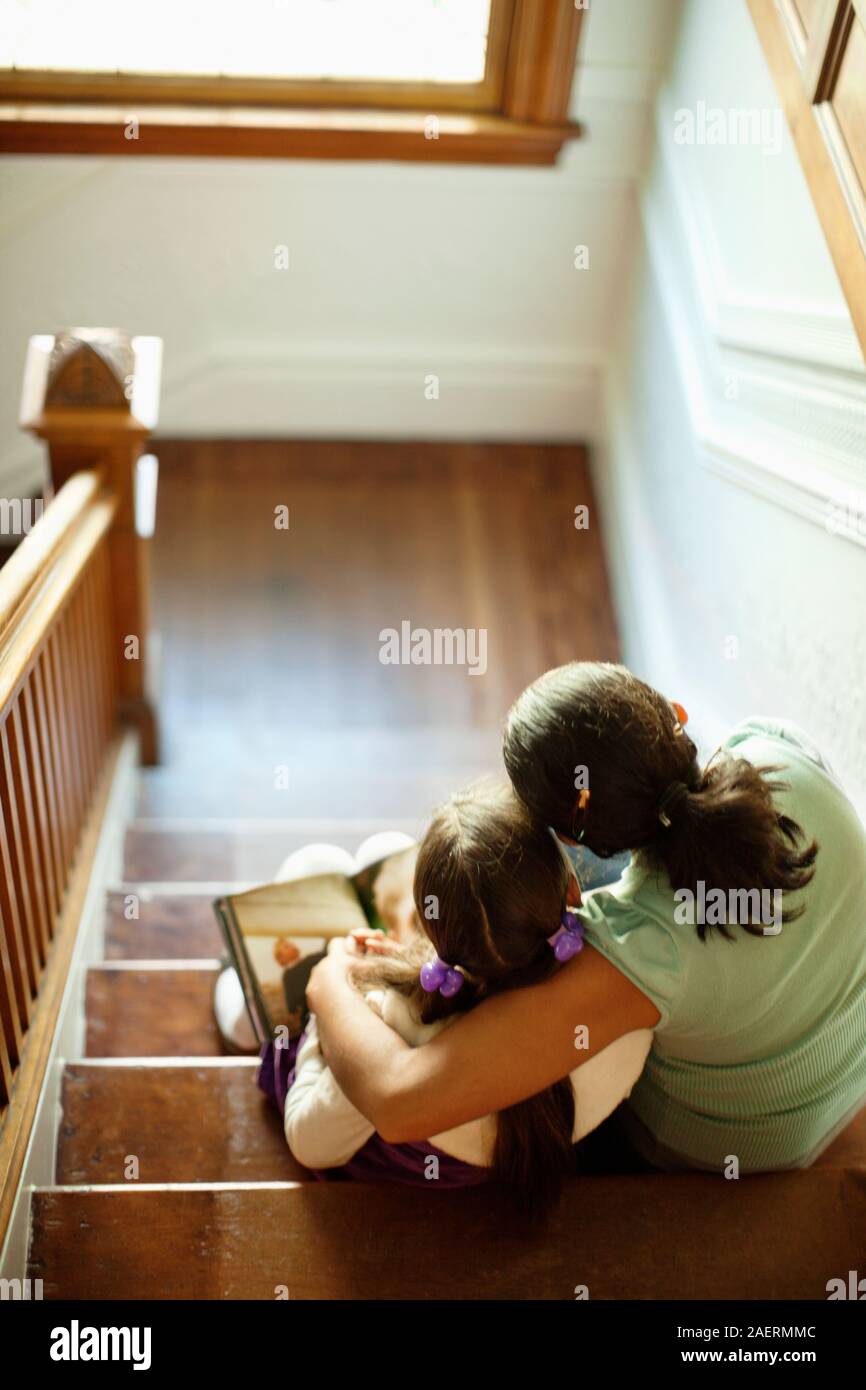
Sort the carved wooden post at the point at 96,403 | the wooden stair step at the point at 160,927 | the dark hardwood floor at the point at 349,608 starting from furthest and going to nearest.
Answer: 1. the dark hardwood floor at the point at 349,608
2. the wooden stair step at the point at 160,927
3. the carved wooden post at the point at 96,403

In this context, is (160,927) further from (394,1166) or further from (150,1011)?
(394,1166)

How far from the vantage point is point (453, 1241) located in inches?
64.7

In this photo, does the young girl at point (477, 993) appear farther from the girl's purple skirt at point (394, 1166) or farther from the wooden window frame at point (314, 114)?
the wooden window frame at point (314, 114)

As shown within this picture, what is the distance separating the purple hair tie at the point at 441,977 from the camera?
147cm

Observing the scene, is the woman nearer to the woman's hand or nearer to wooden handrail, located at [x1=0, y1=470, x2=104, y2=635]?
the woman's hand

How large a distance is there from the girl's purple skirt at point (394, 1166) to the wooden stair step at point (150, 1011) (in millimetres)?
441

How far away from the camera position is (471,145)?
337cm

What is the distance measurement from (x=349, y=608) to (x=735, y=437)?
1.32m

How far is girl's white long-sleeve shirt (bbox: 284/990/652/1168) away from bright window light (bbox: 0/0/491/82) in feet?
8.83

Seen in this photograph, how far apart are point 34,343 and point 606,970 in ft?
5.69

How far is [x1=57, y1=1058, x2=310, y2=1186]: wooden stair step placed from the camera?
6.19 ft

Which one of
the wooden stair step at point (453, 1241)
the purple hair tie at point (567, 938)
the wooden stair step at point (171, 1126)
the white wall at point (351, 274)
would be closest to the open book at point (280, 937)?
the wooden stair step at point (171, 1126)
